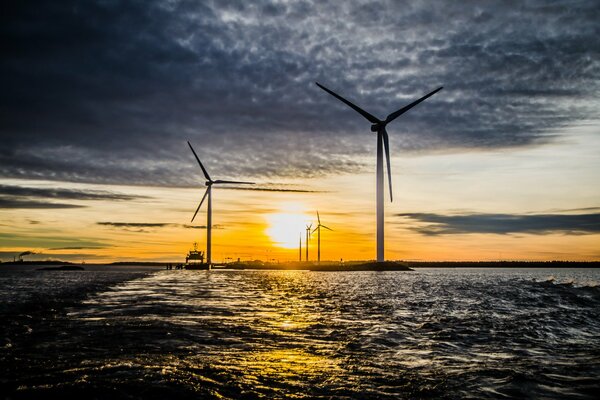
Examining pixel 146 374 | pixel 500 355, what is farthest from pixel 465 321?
pixel 146 374

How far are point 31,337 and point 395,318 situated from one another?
19.4 m

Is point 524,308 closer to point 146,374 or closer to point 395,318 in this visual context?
point 395,318

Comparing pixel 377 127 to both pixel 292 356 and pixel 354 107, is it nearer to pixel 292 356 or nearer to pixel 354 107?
pixel 354 107

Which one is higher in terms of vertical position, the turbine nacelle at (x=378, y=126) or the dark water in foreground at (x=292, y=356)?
the turbine nacelle at (x=378, y=126)

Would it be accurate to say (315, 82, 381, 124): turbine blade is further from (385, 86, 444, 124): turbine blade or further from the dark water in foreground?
the dark water in foreground

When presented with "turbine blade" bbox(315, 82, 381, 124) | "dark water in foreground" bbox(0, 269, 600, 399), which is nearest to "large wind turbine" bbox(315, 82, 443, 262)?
"turbine blade" bbox(315, 82, 381, 124)

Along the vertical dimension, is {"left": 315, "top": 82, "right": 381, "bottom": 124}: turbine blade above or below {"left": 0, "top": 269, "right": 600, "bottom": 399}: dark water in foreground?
above

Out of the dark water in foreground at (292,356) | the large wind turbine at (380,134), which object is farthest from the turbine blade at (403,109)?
Answer: the dark water in foreground at (292,356)

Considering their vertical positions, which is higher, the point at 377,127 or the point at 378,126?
the point at 378,126

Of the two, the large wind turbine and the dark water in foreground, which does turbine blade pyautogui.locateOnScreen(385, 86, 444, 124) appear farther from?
the dark water in foreground

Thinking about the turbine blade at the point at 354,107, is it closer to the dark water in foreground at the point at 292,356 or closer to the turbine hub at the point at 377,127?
the turbine hub at the point at 377,127

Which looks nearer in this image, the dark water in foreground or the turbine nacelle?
the dark water in foreground

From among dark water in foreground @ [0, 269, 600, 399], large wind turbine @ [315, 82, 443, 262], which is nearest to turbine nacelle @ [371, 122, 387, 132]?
large wind turbine @ [315, 82, 443, 262]

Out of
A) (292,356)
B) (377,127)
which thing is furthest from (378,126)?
(292,356)
